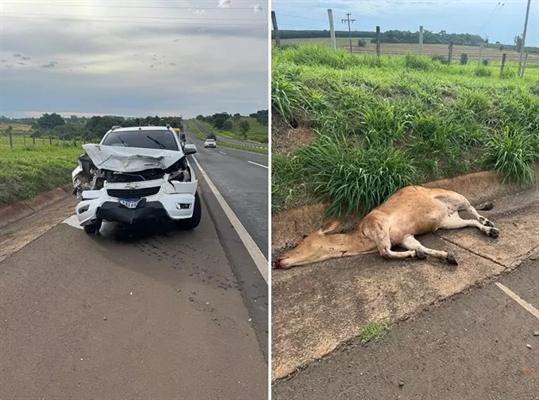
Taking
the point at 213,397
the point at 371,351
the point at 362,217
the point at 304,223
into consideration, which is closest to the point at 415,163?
the point at 362,217

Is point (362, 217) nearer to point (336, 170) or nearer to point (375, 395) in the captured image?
point (336, 170)

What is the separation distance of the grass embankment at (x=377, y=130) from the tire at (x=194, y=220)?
0.96 m

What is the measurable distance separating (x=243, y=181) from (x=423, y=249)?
175 centimetres

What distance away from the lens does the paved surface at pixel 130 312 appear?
3.28 ft

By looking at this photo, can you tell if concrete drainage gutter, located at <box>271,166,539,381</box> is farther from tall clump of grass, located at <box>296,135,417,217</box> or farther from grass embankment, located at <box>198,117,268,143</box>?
grass embankment, located at <box>198,117,268,143</box>

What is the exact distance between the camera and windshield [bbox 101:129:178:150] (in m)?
1.08

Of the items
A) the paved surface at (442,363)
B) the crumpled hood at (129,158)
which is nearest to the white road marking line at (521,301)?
the paved surface at (442,363)

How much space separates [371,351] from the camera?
6.23 ft

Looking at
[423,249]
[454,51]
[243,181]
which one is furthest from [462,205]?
[454,51]

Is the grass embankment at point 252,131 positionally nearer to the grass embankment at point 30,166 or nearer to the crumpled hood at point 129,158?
the crumpled hood at point 129,158

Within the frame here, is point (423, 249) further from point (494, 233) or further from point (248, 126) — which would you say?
point (248, 126)

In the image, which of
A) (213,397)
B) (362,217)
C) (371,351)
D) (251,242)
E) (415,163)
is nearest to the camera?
(213,397)

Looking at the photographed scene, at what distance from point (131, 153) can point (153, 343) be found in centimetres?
41

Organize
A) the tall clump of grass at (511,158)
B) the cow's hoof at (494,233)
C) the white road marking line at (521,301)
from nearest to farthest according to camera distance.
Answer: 1. the white road marking line at (521,301)
2. the cow's hoof at (494,233)
3. the tall clump of grass at (511,158)
